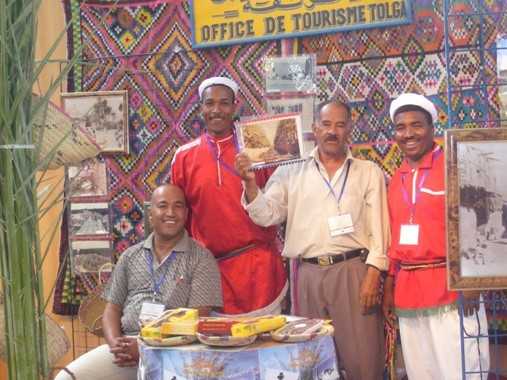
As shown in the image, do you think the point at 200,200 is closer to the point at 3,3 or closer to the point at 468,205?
the point at 468,205

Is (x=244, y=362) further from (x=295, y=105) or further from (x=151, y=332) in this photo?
(x=295, y=105)

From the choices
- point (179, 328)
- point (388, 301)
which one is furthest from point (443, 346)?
point (179, 328)

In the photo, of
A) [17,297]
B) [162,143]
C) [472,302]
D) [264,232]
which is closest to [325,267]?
[264,232]

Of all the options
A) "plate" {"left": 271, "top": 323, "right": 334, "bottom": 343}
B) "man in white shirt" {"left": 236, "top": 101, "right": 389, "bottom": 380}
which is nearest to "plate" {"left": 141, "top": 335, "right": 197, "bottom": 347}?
"plate" {"left": 271, "top": 323, "right": 334, "bottom": 343}

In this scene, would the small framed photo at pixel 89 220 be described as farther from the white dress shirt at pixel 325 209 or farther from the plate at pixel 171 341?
the plate at pixel 171 341

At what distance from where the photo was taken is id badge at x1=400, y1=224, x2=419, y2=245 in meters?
3.38

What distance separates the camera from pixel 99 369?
3.47m

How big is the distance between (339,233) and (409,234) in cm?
35

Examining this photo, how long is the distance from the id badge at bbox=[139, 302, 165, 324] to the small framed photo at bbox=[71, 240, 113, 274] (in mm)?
1516

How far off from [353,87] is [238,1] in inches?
35.7

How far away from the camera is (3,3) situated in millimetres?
1207

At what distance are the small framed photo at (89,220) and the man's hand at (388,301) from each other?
2.09 m

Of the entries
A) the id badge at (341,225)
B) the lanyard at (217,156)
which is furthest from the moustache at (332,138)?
the lanyard at (217,156)

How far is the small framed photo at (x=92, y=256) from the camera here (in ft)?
16.1
